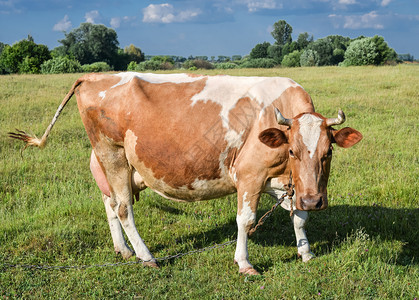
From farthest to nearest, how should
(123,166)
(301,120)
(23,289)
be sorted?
(123,166), (23,289), (301,120)

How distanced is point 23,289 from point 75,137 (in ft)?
24.9

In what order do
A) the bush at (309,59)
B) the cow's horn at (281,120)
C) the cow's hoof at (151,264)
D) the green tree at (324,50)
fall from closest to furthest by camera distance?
the cow's horn at (281,120) → the cow's hoof at (151,264) → the bush at (309,59) → the green tree at (324,50)

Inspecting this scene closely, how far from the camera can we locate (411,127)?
12312 mm

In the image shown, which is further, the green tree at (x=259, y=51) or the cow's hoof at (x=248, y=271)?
the green tree at (x=259, y=51)

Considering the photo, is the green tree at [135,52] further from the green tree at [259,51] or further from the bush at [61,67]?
the bush at [61,67]

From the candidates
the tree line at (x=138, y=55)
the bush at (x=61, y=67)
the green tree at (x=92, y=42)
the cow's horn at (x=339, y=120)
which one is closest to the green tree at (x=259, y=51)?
the tree line at (x=138, y=55)

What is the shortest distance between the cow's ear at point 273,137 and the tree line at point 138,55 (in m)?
43.9

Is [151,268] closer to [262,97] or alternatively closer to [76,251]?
[76,251]

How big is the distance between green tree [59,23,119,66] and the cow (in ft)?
274

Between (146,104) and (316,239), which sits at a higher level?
(146,104)

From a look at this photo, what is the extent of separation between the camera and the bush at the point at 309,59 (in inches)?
2950

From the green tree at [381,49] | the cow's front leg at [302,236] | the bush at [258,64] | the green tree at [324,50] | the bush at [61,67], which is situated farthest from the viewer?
the green tree at [324,50]

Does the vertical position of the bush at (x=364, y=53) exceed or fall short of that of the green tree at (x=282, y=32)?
it falls short

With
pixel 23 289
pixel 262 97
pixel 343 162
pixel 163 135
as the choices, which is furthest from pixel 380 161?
pixel 23 289
